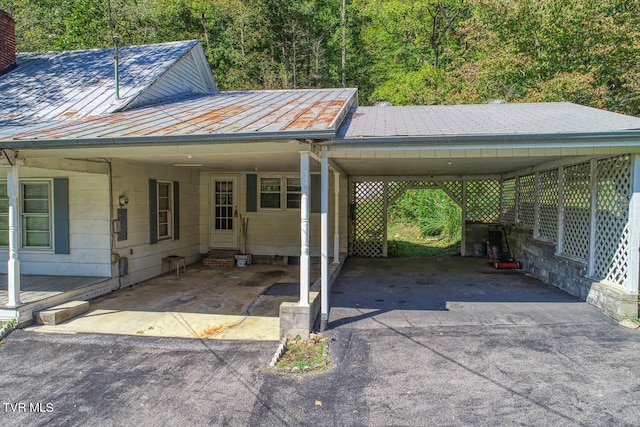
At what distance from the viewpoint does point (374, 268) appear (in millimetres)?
9438

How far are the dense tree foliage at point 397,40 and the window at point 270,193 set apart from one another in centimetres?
817

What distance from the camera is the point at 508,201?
10828 mm

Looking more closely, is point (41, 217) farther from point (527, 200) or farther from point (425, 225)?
point (425, 225)

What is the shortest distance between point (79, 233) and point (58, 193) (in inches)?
32.5

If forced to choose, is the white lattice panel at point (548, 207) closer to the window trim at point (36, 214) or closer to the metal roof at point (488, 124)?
the metal roof at point (488, 124)

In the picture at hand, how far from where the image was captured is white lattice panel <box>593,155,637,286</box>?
546 centimetres

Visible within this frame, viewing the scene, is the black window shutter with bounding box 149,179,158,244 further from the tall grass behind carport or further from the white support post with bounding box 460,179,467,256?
the white support post with bounding box 460,179,467,256

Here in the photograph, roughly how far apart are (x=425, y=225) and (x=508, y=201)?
3.98m

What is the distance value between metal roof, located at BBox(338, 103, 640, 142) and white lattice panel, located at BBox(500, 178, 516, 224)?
2.99m

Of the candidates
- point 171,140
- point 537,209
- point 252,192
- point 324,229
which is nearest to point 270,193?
point 252,192

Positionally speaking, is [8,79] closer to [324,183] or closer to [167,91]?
[167,91]

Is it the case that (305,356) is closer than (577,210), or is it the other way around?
(305,356)

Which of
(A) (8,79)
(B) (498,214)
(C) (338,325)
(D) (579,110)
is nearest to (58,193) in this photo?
(A) (8,79)

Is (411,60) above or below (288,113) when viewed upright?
above
